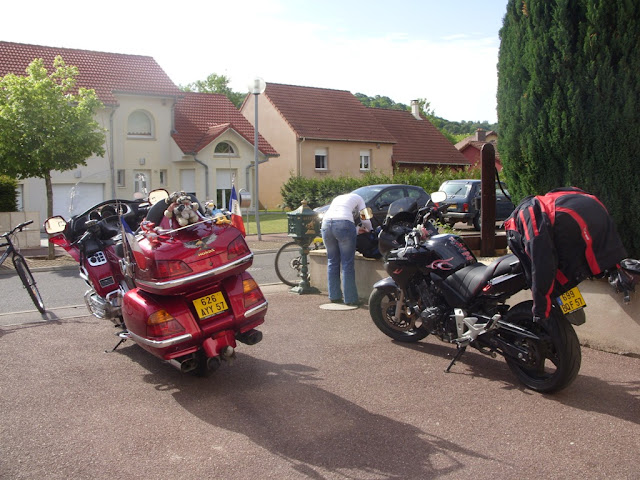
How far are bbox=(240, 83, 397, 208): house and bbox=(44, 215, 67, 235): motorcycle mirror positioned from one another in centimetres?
3130

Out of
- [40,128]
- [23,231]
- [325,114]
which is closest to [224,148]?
[325,114]

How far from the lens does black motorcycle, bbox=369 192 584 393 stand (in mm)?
5000

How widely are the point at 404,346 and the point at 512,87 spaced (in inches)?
121

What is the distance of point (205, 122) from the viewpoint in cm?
3412

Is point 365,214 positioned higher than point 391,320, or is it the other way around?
point 365,214

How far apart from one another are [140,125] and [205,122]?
13.2ft

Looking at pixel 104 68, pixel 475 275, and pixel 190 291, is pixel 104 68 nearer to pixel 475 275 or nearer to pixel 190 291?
pixel 190 291

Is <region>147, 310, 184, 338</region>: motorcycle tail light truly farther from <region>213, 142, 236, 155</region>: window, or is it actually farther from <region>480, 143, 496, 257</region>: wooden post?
<region>213, 142, 236, 155</region>: window

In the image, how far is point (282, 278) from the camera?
10.5m

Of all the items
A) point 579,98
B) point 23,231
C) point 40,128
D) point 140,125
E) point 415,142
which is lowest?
point 23,231

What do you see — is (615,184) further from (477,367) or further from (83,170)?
(83,170)

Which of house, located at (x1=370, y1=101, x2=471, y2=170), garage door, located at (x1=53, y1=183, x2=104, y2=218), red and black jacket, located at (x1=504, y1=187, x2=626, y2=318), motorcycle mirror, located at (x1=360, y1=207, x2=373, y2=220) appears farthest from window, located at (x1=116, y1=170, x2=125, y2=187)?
red and black jacket, located at (x1=504, y1=187, x2=626, y2=318)

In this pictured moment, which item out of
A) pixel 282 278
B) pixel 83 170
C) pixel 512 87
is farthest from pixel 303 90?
pixel 512 87

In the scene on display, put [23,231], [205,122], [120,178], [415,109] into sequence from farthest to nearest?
[415,109]
[205,122]
[120,178]
[23,231]
